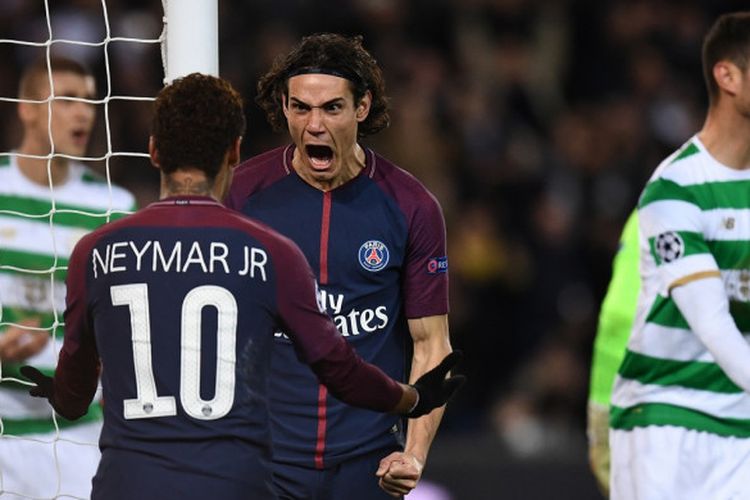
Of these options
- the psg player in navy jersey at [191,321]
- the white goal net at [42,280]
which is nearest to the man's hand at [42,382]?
the psg player in navy jersey at [191,321]

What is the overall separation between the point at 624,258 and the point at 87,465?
2.15 meters

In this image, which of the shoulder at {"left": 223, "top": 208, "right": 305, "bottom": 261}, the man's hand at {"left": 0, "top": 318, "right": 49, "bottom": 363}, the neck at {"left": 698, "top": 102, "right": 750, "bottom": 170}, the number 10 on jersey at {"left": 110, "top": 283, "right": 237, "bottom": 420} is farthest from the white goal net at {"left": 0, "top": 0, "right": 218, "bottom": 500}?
the neck at {"left": 698, "top": 102, "right": 750, "bottom": 170}

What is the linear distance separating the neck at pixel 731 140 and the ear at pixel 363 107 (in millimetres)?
1186

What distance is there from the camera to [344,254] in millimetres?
4723

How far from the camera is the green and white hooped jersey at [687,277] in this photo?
5117 millimetres

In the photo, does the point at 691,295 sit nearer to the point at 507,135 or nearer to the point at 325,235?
the point at 325,235

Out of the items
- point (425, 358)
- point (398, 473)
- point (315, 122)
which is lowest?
point (398, 473)

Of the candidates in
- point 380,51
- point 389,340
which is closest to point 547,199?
point 380,51

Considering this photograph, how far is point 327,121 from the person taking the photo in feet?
15.2

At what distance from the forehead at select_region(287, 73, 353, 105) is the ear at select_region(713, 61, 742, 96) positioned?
1321mm

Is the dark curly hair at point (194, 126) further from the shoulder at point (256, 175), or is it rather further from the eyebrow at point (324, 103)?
the shoulder at point (256, 175)

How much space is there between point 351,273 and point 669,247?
3.51ft

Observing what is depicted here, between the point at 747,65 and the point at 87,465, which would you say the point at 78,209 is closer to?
the point at 87,465

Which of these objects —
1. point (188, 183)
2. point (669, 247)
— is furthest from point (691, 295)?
point (188, 183)
